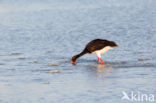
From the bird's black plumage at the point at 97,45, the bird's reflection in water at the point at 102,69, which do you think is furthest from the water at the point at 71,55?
the bird's black plumage at the point at 97,45

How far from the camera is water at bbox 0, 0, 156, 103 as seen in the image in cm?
1020

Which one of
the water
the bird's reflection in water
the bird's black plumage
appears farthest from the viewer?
the bird's black plumage

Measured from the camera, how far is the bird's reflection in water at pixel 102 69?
12773 millimetres

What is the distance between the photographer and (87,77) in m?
12.2

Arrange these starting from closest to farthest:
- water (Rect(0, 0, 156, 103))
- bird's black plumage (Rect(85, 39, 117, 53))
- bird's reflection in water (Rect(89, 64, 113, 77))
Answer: water (Rect(0, 0, 156, 103))
bird's reflection in water (Rect(89, 64, 113, 77))
bird's black plumage (Rect(85, 39, 117, 53))

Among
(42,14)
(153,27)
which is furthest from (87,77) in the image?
(42,14)

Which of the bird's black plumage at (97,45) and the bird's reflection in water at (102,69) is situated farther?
the bird's black plumage at (97,45)

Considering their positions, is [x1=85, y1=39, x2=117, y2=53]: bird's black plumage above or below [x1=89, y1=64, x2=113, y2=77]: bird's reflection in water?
above

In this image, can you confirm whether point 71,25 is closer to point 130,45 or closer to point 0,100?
point 130,45

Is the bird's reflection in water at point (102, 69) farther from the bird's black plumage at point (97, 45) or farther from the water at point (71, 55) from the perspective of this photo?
the bird's black plumage at point (97, 45)

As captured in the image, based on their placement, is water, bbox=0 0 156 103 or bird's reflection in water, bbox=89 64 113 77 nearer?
water, bbox=0 0 156 103

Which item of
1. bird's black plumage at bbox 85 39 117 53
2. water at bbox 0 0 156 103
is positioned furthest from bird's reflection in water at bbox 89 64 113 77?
bird's black plumage at bbox 85 39 117 53

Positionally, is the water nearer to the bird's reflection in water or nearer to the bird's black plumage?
the bird's reflection in water

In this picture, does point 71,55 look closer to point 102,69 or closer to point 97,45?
point 97,45
